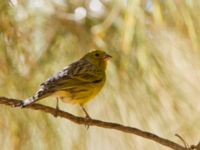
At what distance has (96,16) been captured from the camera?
1.72 metres

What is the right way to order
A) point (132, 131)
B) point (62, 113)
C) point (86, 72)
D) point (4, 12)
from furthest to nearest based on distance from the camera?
point (86, 72)
point (4, 12)
point (62, 113)
point (132, 131)

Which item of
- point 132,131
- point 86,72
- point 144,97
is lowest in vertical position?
point 132,131

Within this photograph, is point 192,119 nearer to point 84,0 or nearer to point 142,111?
point 142,111

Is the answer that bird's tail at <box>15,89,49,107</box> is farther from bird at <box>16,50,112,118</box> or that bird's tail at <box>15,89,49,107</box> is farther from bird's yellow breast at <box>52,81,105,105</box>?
bird's yellow breast at <box>52,81,105,105</box>

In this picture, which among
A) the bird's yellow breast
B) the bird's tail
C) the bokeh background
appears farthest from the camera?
the bird's yellow breast

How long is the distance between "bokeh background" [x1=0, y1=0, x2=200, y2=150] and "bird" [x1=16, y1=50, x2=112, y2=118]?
4cm

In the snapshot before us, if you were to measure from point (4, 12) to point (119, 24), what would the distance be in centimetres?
30

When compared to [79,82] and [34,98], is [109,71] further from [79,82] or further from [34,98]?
[34,98]

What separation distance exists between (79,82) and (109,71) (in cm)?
14

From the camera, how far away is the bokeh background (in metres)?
1.72

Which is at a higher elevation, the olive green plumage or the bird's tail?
the olive green plumage

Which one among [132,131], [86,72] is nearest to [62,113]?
[132,131]

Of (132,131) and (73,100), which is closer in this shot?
(132,131)

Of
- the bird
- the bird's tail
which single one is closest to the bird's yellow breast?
the bird
